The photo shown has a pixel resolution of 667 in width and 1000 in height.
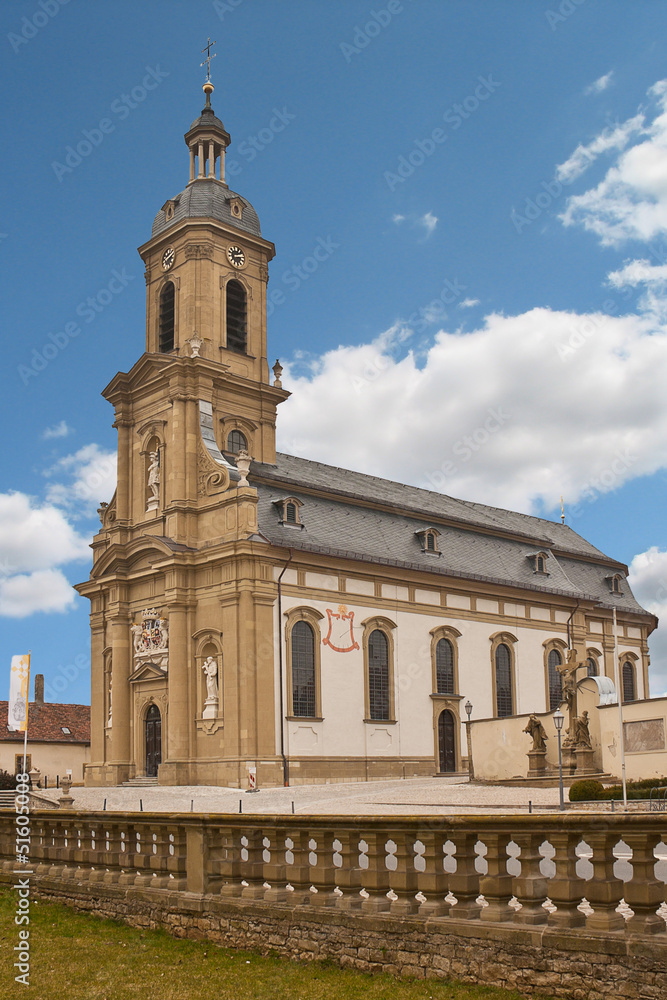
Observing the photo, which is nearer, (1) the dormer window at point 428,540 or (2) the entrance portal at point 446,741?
(2) the entrance portal at point 446,741

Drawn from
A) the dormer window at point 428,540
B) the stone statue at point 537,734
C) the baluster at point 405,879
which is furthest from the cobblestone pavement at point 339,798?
the baluster at point 405,879

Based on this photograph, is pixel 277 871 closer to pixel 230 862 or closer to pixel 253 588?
pixel 230 862

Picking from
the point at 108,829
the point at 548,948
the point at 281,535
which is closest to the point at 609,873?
the point at 548,948

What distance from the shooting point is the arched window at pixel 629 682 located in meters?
61.3

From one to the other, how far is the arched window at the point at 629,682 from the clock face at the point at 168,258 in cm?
3463

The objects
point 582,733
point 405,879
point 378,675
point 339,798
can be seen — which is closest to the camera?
point 405,879

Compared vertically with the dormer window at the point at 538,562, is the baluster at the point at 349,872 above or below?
below

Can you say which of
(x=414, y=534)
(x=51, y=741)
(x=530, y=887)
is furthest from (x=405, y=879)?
(x=51, y=741)

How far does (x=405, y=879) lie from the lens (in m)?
9.05

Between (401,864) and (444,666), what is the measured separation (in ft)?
131

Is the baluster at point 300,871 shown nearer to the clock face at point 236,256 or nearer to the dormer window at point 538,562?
the clock face at point 236,256

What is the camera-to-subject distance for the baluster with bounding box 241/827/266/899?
10570mm

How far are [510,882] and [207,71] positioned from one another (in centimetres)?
5347

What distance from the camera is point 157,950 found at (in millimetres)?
10500
